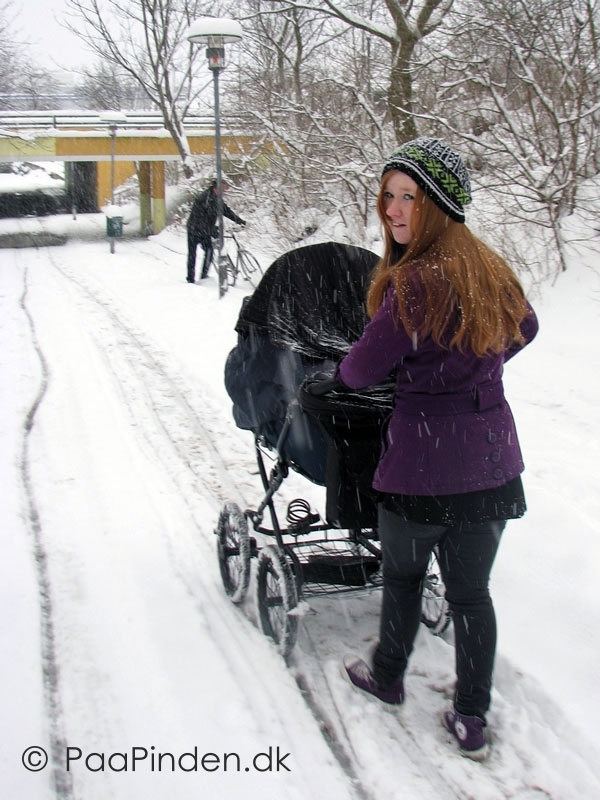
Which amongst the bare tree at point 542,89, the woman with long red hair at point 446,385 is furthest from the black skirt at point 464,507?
the bare tree at point 542,89

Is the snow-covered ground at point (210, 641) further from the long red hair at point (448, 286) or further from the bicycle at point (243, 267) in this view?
the bicycle at point (243, 267)

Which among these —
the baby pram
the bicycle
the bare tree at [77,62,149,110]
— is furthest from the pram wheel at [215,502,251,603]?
the bare tree at [77,62,149,110]

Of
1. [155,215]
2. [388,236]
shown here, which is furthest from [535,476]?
[155,215]

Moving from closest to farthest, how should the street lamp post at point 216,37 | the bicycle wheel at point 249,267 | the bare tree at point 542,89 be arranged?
the bare tree at point 542,89 < the street lamp post at point 216,37 < the bicycle wheel at point 249,267

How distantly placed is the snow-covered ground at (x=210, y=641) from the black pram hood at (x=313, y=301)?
4.01ft

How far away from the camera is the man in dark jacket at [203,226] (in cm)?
1307

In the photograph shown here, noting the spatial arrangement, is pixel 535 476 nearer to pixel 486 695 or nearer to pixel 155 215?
pixel 486 695

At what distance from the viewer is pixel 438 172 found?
2.17 metres

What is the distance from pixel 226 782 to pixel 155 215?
2236 centimetres

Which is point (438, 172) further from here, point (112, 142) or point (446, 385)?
point (112, 142)

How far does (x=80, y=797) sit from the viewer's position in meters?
2.48

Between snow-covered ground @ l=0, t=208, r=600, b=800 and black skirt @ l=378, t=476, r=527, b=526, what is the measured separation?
88 cm

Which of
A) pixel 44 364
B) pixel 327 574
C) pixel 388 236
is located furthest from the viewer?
pixel 44 364

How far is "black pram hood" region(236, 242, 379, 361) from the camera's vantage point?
3188 millimetres
